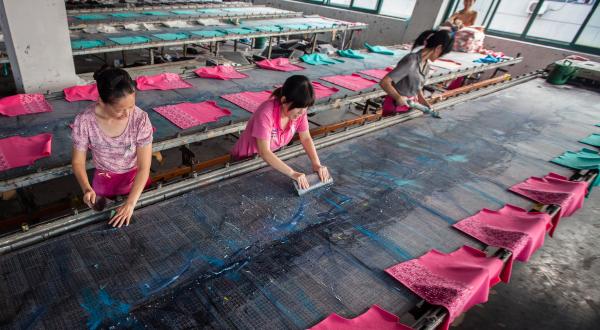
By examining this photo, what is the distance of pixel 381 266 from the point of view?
154 cm

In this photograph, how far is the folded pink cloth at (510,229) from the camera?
1.75 metres

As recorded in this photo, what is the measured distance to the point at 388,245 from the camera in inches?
66.2

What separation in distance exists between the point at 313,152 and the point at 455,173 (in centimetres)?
117

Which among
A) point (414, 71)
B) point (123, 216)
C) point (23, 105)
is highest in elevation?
point (414, 71)

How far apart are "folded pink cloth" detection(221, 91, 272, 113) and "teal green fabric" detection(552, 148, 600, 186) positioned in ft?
9.20

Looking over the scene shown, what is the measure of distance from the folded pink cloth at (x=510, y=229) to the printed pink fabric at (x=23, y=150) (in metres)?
2.59

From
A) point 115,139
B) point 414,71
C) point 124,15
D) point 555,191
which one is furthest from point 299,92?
point 124,15

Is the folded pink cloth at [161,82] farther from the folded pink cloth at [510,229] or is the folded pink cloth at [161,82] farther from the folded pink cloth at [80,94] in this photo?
the folded pink cloth at [510,229]

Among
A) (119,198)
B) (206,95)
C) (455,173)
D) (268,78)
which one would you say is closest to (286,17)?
(268,78)

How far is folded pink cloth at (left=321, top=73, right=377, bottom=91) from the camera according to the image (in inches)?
165

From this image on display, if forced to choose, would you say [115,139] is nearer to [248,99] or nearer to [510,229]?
[248,99]

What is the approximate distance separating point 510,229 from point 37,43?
13.1 ft

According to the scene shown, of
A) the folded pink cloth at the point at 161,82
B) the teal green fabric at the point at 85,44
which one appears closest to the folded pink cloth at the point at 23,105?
the folded pink cloth at the point at 161,82

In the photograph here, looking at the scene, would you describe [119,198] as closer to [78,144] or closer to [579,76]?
[78,144]
